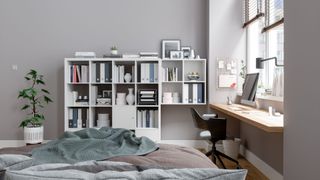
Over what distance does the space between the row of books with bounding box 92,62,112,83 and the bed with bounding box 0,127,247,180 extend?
2.73 metres

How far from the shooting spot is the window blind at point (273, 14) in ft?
12.2

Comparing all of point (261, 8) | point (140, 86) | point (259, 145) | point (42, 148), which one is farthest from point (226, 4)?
point (42, 148)

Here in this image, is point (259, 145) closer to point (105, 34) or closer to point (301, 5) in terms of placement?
point (301, 5)

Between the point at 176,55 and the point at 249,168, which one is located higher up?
→ the point at 176,55

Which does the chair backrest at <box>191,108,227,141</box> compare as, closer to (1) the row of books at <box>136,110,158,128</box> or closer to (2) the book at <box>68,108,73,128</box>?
(1) the row of books at <box>136,110,158,128</box>

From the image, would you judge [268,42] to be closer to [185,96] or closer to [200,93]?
[200,93]

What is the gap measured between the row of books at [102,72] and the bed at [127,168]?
2.73 m

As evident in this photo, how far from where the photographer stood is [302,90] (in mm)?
2248

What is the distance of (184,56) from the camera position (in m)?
5.15

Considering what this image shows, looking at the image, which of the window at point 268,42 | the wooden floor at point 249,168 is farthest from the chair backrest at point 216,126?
the window at point 268,42

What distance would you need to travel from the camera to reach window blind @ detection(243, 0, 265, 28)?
14.1 feet

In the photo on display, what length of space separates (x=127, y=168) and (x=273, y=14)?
3282mm

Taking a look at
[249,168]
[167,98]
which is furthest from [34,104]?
[249,168]

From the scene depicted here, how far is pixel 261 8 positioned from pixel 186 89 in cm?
167
